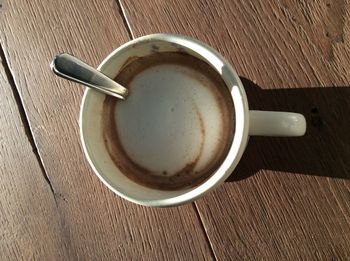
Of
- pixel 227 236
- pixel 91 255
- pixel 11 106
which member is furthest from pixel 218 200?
pixel 11 106

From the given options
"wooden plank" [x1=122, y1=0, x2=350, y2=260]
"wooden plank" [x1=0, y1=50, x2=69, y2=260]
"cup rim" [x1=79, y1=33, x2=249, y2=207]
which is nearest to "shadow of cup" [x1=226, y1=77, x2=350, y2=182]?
"wooden plank" [x1=122, y1=0, x2=350, y2=260]

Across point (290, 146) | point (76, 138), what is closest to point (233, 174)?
point (290, 146)

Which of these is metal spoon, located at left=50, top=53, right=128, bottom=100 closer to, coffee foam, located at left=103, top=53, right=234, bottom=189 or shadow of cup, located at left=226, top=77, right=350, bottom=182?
coffee foam, located at left=103, top=53, right=234, bottom=189

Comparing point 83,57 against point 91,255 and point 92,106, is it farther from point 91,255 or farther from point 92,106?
point 91,255

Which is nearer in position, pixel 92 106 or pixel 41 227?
pixel 92 106

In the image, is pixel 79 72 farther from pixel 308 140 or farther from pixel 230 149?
pixel 308 140

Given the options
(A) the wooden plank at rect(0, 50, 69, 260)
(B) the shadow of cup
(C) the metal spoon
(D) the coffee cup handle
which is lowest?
(A) the wooden plank at rect(0, 50, 69, 260)
